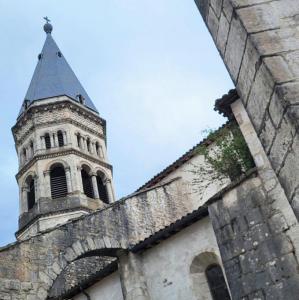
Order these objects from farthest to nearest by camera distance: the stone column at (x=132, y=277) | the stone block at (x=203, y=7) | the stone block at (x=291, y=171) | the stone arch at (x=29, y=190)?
the stone arch at (x=29, y=190) < the stone column at (x=132, y=277) < the stone block at (x=203, y=7) < the stone block at (x=291, y=171)

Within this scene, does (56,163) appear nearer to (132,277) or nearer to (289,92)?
(132,277)

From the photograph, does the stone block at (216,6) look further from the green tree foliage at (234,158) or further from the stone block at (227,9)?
the green tree foliage at (234,158)

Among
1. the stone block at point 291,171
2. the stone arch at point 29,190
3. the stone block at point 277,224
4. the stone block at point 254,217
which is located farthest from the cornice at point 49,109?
the stone block at point 291,171

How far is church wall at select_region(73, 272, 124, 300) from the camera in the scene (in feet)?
38.2

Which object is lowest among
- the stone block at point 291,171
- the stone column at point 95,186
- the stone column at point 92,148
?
the stone block at point 291,171

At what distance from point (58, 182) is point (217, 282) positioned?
53.6 feet

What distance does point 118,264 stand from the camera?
11.4m

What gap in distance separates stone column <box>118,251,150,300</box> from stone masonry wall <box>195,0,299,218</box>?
8.94m

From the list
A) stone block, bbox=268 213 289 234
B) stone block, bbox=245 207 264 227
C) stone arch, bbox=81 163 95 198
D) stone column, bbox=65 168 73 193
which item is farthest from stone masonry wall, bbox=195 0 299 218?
stone arch, bbox=81 163 95 198

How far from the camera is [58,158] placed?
25562 mm

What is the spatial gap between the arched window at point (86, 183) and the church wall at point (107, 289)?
41.7 feet

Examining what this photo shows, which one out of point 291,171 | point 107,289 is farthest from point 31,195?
point 291,171

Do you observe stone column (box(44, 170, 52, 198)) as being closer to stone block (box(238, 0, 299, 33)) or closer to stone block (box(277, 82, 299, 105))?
stone block (box(238, 0, 299, 33))

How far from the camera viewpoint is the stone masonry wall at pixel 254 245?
640 cm
